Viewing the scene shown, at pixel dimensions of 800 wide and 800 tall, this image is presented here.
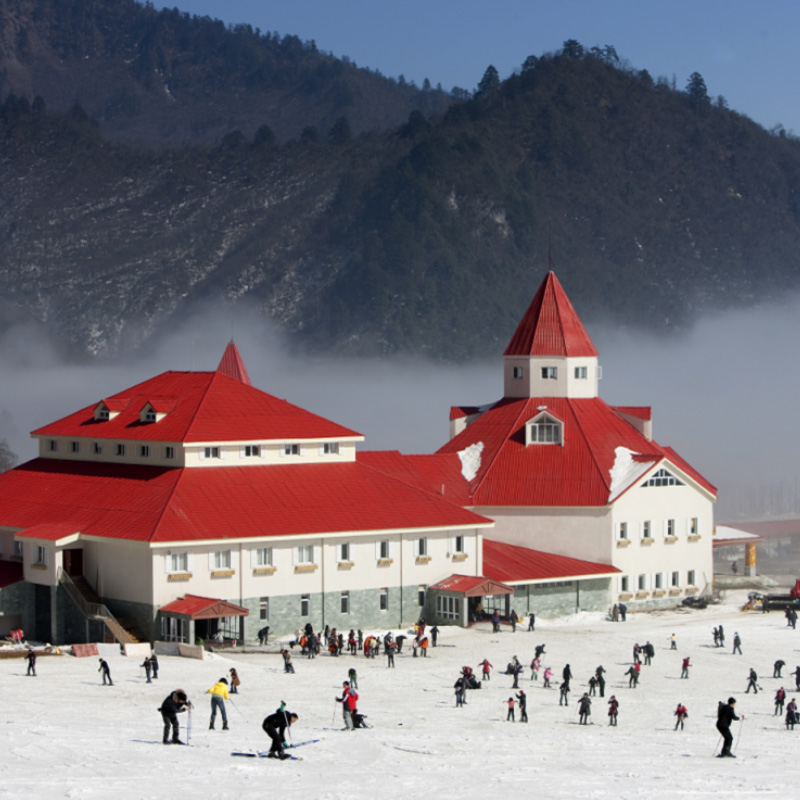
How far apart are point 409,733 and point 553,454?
52224mm

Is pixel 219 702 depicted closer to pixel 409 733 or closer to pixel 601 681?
pixel 409 733

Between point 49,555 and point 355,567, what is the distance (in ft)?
51.5

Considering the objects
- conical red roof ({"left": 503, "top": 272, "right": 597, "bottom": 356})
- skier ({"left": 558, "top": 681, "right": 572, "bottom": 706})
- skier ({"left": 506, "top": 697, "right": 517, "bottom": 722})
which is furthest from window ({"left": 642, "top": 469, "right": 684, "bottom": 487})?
skier ({"left": 506, "top": 697, "right": 517, "bottom": 722})

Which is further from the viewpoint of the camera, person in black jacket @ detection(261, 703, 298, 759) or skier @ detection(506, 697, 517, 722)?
skier @ detection(506, 697, 517, 722)

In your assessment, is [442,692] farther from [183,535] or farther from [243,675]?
[183,535]

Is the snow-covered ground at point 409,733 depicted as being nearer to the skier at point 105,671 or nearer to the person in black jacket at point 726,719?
the skier at point 105,671

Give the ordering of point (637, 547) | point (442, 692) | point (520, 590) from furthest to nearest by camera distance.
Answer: point (637, 547) → point (520, 590) → point (442, 692)

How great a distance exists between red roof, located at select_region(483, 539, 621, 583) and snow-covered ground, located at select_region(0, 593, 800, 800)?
37.7 feet

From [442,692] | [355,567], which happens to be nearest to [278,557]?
[355,567]

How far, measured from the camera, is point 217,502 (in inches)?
3789

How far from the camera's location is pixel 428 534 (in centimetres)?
10206

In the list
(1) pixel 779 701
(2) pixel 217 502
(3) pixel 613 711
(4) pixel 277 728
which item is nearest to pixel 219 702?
(4) pixel 277 728

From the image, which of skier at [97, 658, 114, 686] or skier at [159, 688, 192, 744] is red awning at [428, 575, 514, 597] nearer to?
skier at [97, 658, 114, 686]

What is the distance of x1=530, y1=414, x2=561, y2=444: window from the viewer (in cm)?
11981
